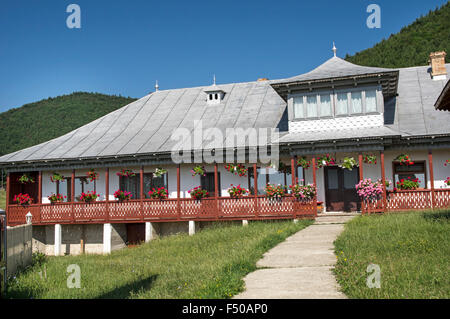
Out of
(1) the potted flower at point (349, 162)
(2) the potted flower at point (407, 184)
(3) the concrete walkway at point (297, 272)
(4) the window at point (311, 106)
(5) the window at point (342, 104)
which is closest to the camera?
(3) the concrete walkway at point (297, 272)

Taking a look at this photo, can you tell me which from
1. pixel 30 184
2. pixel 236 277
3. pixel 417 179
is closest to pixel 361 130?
pixel 417 179

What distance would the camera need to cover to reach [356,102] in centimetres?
1833

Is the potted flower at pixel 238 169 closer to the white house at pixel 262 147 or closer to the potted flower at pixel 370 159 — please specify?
the white house at pixel 262 147

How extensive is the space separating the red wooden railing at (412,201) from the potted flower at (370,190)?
0.64 feet

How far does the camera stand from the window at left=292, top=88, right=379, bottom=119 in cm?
1817

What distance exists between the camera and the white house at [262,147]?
58.6 feet

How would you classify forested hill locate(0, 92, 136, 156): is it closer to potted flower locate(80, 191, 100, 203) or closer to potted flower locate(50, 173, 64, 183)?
potted flower locate(50, 173, 64, 183)

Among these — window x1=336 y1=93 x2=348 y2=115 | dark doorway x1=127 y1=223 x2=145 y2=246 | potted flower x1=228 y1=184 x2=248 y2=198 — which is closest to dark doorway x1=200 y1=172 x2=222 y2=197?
potted flower x1=228 y1=184 x2=248 y2=198

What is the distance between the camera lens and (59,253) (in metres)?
21.2

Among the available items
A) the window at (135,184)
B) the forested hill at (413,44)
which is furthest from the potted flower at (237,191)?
the forested hill at (413,44)

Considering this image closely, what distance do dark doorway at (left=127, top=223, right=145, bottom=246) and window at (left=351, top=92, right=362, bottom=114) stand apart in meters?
11.3
